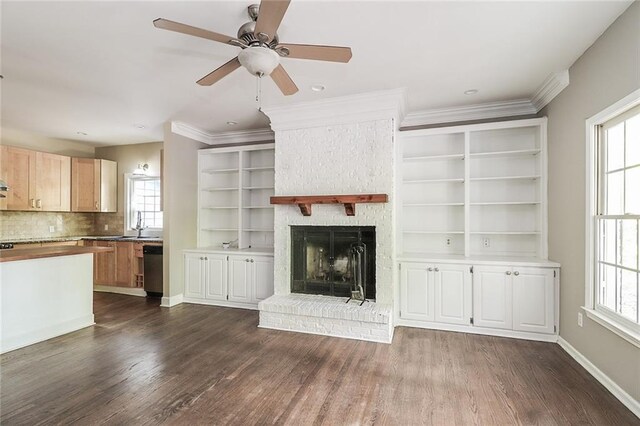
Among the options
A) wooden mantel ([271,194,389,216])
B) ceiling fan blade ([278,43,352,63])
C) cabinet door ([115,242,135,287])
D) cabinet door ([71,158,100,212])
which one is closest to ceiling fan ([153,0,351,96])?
ceiling fan blade ([278,43,352,63])

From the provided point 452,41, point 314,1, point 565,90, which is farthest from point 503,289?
point 314,1

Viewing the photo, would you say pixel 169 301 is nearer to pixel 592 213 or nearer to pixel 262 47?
pixel 262 47

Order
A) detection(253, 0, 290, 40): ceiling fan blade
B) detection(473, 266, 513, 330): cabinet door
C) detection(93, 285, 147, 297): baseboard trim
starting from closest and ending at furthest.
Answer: detection(253, 0, 290, 40): ceiling fan blade → detection(473, 266, 513, 330): cabinet door → detection(93, 285, 147, 297): baseboard trim

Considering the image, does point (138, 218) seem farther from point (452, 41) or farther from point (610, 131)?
point (610, 131)

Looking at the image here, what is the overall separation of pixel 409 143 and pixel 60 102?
4.54 metres

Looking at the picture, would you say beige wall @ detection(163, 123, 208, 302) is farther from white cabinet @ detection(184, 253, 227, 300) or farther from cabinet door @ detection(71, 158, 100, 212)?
cabinet door @ detection(71, 158, 100, 212)

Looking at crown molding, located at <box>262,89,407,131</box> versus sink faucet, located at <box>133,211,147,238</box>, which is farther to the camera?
sink faucet, located at <box>133,211,147,238</box>

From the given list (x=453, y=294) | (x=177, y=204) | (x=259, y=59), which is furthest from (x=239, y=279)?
(x=259, y=59)

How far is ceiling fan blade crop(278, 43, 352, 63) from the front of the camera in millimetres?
2051

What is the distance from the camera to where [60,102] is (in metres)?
4.04

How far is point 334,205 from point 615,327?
278 centimetres

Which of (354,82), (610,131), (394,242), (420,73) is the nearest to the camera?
(610,131)

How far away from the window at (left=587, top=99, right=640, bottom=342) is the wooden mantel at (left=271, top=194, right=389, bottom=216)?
1.90 m

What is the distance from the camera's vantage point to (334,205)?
4074 millimetres
